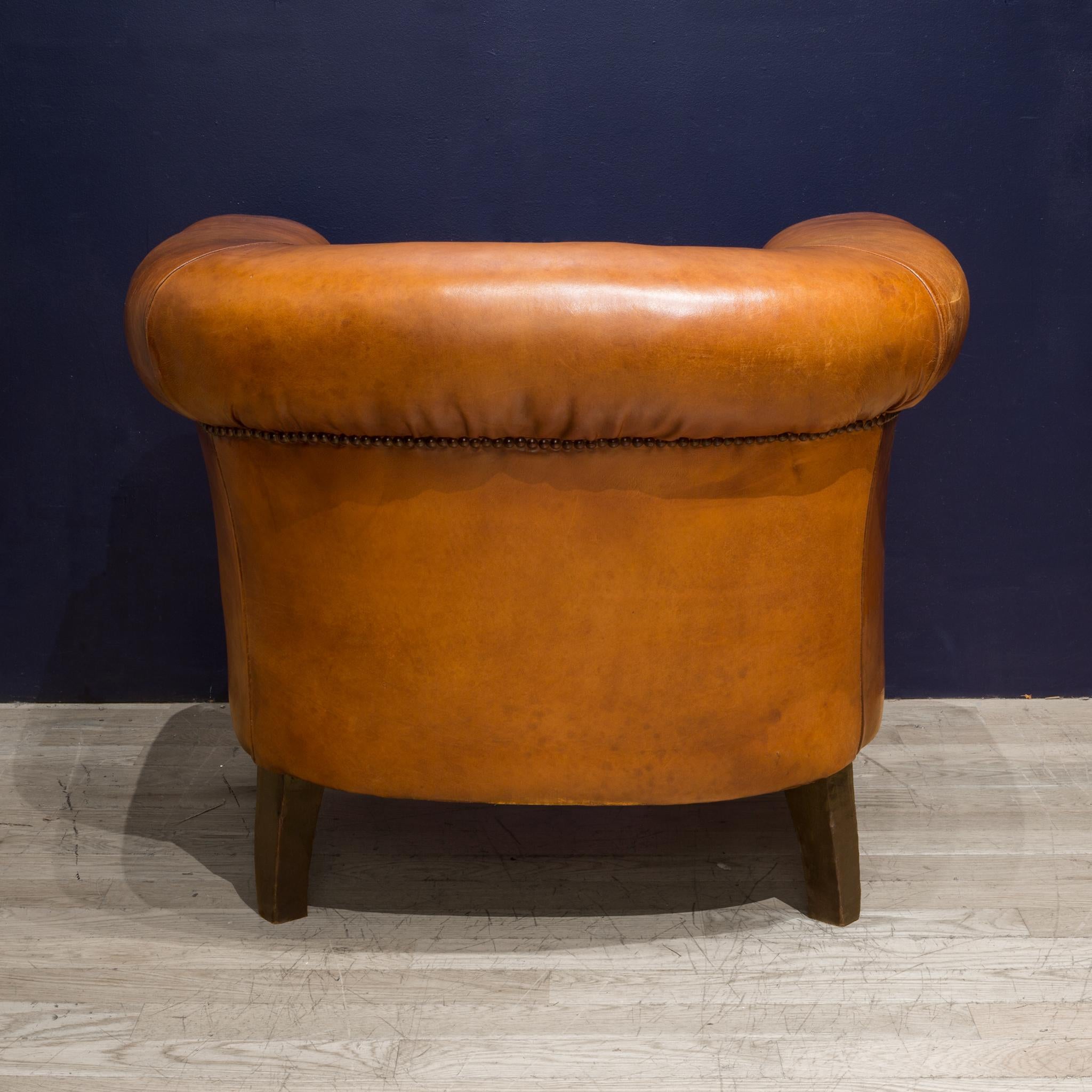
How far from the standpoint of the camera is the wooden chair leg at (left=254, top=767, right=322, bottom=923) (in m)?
1.41

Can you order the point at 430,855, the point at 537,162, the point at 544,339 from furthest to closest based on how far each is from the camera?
the point at 537,162 → the point at 430,855 → the point at 544,339

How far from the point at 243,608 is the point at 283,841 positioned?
29cm

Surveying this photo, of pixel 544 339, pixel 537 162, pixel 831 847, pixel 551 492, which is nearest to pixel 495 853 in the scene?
pixel 831 847

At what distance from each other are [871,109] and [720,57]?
0.25 metres

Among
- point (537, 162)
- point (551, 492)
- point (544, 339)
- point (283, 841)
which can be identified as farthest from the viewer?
point (537, 162)

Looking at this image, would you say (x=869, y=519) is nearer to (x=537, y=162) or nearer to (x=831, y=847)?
(x=831, y=847)

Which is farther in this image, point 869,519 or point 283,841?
point 283,841

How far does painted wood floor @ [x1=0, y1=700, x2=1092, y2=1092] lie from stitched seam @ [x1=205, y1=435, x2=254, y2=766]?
25 centimetres

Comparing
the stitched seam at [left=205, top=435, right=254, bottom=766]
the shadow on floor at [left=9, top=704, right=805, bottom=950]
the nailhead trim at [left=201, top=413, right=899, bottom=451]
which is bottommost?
the shadow on floor at [left=9, top=704, right=805, bottom=950]

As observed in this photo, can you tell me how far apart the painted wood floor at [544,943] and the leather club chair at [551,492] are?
22 cm

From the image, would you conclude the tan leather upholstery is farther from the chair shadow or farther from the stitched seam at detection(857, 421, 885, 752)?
the chair shadow

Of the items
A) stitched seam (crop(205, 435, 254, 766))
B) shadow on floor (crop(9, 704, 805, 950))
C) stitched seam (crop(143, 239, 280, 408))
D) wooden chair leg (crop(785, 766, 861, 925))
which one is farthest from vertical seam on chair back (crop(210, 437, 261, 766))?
wooden chair leg (crop(785, 766, 861, 925))

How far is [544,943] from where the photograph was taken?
139 centimetres

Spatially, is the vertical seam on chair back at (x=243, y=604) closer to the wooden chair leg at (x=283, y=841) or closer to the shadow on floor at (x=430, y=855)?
the wooden chair leg at (x=283, y=841)
